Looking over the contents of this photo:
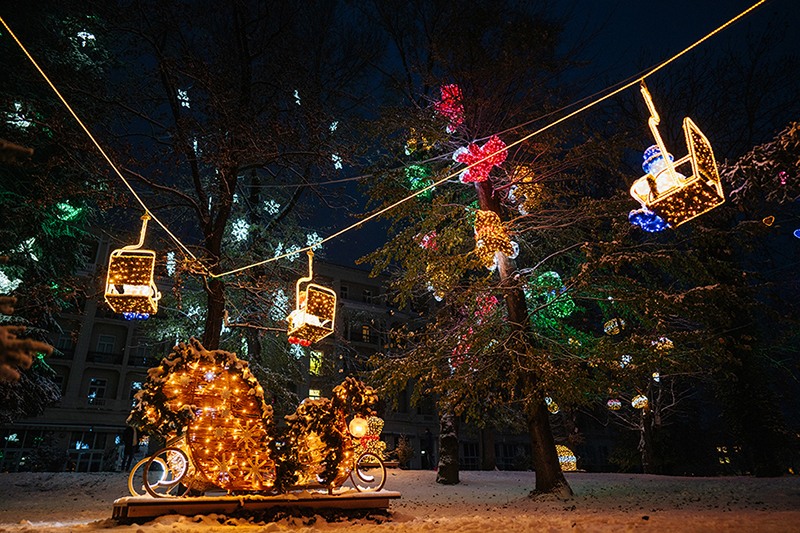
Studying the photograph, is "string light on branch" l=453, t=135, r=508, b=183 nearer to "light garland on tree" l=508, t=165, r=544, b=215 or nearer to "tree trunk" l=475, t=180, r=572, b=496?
"light garland on tree" l=508, t=165, r=544, b=215

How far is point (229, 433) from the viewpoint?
602cm

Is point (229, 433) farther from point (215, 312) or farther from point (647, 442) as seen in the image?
point (647, 442)

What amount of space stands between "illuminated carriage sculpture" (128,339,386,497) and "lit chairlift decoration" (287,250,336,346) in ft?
3.15

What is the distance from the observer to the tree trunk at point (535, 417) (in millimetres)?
8516

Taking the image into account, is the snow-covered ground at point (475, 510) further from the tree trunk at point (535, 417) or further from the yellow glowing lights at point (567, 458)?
the yellow glowing lights at point (567, 458)

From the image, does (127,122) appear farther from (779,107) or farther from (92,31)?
(779,107)

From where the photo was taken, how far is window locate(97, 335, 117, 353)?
106 ft

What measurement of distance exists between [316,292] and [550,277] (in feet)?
18.6

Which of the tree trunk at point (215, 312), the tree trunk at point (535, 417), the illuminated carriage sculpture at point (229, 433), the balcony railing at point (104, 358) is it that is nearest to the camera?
the illuminated carriage sculpture at point (229, 433)

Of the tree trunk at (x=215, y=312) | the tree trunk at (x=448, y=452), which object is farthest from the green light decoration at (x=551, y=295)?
the tree trunk at (x=215, y=312)

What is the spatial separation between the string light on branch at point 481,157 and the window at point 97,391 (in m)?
32.1

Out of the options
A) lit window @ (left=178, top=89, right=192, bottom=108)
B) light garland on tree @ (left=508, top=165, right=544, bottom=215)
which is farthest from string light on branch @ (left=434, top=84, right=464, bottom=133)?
lit window @ (left=178, top=89, right=192, bottom=108)

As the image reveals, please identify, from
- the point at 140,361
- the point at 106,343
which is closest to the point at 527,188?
the point at 140,361

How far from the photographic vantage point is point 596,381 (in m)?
7.92
